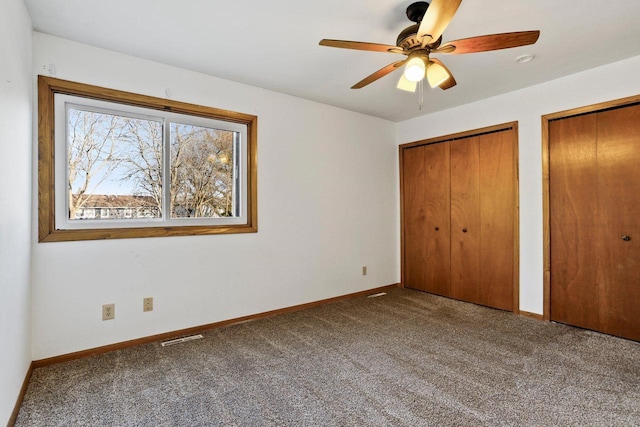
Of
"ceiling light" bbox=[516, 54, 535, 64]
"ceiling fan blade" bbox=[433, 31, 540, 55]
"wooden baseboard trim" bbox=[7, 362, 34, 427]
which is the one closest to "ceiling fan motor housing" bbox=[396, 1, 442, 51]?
"ceiling fan blade" bbox=[433, 31, 540, 55]

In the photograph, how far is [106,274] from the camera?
2494 millimetres

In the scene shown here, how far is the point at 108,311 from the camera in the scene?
2.50 metres

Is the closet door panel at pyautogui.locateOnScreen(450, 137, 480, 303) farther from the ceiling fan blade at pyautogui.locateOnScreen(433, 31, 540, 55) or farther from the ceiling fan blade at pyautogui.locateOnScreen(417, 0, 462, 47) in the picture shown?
the ceiling fan blade at pyautogui.locateOnScreen(417, 0, 462, 47)

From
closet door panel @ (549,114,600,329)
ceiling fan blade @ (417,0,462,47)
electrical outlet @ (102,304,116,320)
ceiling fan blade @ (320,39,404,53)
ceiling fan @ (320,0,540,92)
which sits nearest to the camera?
ceiling fan blade @ (417,0,462,47)

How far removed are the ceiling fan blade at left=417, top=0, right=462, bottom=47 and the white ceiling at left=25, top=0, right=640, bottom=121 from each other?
30 cm

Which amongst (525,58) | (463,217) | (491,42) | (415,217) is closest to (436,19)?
(491,42)

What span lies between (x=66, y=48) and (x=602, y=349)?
465 cm

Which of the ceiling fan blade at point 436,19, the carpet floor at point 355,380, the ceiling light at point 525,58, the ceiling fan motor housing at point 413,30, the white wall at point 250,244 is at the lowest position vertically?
the carpet floor at point 355,380

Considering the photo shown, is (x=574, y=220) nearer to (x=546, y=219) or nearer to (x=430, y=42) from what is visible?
(x=546, y=219)

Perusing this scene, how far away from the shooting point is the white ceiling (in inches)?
78.1

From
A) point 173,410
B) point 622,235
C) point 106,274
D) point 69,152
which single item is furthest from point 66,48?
point 622,235

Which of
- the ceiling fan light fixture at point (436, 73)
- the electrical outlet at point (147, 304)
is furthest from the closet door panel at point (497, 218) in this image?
the electrical outlet at point (147, 304)

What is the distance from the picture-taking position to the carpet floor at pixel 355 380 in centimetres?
174

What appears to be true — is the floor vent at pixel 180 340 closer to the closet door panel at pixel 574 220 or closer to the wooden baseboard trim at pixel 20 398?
the wooden baseboard trim at pixel 20 398
